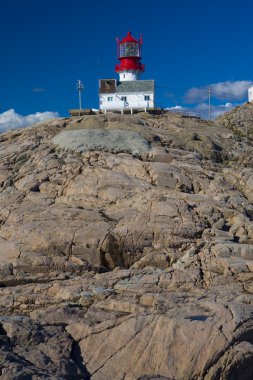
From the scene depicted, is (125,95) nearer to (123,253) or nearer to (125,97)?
(125,97)

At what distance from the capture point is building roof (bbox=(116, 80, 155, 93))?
160ft

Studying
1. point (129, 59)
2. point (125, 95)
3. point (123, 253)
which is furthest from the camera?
point (129, 59)

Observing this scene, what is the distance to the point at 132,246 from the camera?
73.2ft

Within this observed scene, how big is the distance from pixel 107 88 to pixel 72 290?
33.1 metres

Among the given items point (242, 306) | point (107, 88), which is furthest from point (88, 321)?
point (107, 88)

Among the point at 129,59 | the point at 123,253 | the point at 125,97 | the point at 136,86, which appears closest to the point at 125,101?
the point at 125,97

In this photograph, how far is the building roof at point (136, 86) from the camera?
160 ft

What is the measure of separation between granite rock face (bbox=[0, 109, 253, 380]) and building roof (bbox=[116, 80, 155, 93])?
12281 millimetres

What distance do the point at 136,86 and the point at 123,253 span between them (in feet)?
99.0

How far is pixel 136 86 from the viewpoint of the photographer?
49.3 m

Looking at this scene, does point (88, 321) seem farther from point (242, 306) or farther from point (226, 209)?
point (226, 209)

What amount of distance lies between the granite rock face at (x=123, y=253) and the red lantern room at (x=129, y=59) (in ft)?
60.4

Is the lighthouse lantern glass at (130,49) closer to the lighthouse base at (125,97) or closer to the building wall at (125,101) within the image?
the lighthouse base at (125,97)

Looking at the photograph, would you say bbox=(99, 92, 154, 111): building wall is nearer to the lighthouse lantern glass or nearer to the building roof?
the building roof
